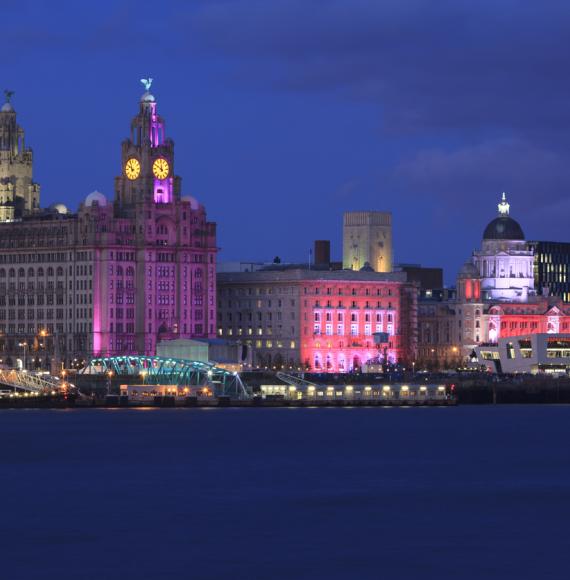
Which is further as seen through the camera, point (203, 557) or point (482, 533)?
point (482, 533)

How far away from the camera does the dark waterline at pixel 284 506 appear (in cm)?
8369

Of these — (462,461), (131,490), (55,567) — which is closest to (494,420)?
(462,461)

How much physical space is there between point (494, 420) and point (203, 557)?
4554 inches

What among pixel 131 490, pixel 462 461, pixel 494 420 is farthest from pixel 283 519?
pixel 494 420

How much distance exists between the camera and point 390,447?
14812 cm

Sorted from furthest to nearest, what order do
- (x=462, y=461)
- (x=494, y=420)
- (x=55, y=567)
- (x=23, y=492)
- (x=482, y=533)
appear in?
(x=494, y=420)
(x=462, y=461)
(x=23, y=492)
(x=482, y=533)
(x=55, y=567)

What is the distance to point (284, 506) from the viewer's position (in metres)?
103

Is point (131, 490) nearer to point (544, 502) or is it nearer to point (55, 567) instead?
point (544, 502)

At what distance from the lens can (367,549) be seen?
87.8 m

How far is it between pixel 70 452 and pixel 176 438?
19190 millimetres

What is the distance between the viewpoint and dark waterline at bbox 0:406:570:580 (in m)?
83.7

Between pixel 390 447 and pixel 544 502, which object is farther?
pixel 390 447

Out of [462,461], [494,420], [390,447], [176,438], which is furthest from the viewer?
[494,420]

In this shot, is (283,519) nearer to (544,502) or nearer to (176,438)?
(544,502)
